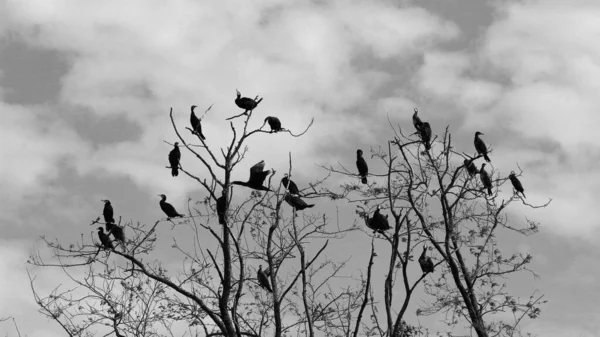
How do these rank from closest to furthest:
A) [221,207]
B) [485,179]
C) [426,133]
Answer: [221,207], [426,133], [485,179]

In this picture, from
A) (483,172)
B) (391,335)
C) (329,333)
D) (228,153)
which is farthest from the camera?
(483,172)

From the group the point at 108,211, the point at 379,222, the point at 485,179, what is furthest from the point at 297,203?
the point at 485,179

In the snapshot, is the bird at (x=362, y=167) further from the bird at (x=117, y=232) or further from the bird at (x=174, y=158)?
the bird at (x=117, y=232)

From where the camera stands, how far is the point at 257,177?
9.19 meters

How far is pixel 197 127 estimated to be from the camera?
9898 mm

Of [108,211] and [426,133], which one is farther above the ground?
[426,133]

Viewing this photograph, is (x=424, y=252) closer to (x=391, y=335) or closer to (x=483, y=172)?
(x=483, y=172)

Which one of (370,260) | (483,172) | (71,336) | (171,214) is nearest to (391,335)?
(370,260)

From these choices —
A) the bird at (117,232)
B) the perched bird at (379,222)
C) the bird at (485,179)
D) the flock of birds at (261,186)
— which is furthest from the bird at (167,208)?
the bird at (485,179)

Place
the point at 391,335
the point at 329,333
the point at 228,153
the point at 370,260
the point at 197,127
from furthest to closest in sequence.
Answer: the point at 329,333
the point at 197,127
the point at 228,153
the point at 370,260
the point at 391,335

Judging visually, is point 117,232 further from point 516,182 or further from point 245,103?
point 516,182

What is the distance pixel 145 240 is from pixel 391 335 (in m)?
4.22

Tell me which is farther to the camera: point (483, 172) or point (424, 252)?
point (483, 172)

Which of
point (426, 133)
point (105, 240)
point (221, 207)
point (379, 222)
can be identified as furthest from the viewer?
point (426, 133)
